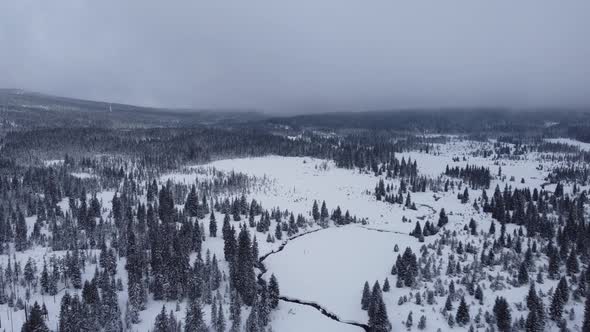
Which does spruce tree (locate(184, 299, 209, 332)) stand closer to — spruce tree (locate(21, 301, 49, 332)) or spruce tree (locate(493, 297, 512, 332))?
spruce tree (locate(21, 301, 49, 332))

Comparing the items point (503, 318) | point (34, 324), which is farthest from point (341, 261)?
point (34, 324)

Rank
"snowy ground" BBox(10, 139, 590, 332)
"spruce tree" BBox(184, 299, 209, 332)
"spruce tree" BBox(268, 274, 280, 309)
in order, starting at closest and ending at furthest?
"spruce tree" BBox(184, 299, 209, 332) → "snowy ground" BBox(10, 139, 590, 332) → "spruce tree" BBox(268, 274, 280, 309)

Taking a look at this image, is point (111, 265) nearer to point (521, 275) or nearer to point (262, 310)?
point (262, 310)

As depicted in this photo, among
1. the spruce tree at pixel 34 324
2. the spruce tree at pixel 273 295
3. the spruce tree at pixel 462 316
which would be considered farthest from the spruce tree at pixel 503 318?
the spruce tree at pixel 34 324

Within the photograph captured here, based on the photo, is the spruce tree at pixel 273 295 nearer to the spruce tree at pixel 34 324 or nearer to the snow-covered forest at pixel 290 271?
the snow-covered forest at pixel 290 271

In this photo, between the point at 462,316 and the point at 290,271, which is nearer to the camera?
the point at 462,316

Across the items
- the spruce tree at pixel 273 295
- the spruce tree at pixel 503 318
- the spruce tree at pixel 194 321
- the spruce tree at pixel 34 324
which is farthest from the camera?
the spruce tree at pixel 273 295

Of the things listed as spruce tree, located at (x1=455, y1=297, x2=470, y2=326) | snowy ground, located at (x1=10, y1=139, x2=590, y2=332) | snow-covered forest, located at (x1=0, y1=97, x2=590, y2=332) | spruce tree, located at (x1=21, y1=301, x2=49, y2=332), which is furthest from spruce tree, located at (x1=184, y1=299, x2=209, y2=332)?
spruce tree, located at (x1=455, y1=297, x2=470, y2=326)

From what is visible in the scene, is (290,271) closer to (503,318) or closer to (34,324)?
(503,318)

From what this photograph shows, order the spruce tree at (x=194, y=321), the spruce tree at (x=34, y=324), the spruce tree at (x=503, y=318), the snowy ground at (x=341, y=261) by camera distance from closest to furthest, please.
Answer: the spruce tree at (x=34, y=324) < the spruce tree at (x=194, y=321) < the spruce tree at (x=503, y=318) < the snowy ground at (x=341, y=261)

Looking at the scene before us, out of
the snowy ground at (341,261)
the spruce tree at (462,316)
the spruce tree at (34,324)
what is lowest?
the snowy ground at (341,261)

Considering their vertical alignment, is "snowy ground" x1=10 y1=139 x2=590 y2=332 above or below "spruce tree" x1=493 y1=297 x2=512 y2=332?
below
